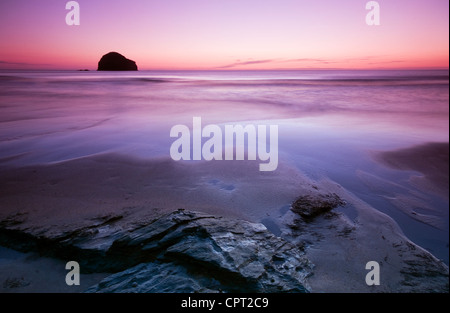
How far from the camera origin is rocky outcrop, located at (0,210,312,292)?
215 centimetres

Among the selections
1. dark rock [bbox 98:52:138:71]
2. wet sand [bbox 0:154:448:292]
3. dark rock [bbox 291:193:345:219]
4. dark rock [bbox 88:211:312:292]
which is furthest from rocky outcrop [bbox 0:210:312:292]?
dark rock [bbox 98:52:138:71]

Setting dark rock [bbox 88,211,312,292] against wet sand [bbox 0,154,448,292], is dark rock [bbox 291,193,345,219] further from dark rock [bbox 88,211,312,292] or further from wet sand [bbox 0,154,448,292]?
dark rock [bbox 88,211,312,292]

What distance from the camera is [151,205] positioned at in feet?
11.9

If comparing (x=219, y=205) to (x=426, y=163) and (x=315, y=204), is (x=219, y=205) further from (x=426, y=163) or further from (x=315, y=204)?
(x=426, y=163)

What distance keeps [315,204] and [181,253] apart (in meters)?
2.17

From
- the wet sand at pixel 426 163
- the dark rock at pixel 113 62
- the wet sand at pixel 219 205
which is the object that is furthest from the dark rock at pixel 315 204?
the dark rock at pixel 113 62

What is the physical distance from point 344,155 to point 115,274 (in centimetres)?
527

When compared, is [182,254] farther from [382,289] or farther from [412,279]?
[412,279]

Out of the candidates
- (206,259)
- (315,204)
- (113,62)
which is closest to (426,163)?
(315,204)

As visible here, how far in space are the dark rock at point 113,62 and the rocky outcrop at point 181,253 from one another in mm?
96339

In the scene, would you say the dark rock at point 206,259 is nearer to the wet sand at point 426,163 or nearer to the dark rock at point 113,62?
the wet sand at point 426,163

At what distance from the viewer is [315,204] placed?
372 centimetres

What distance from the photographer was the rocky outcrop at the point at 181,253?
215 centimetres

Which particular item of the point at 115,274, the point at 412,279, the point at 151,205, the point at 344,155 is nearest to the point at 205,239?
the point at 115,274
